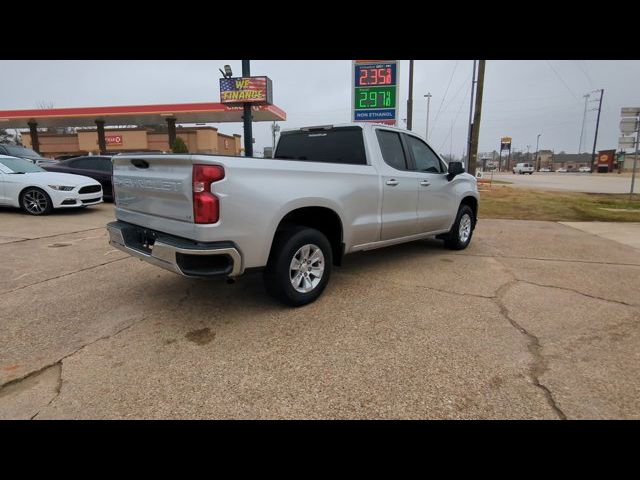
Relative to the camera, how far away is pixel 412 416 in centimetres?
230

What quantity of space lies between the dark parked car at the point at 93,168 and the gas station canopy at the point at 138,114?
17.2 m

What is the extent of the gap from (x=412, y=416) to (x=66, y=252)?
230 inches

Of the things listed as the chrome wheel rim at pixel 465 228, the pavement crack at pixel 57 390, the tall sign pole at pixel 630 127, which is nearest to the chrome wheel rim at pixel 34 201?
the pavement crack at pixel 57 390

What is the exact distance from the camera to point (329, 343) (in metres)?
3.20

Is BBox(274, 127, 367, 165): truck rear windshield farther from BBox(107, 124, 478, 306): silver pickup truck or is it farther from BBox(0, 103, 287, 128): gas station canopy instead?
BBox(0, 103, 287, 128): gas station canopy

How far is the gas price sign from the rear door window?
7.36 meters

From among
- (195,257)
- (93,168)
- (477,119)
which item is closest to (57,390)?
(195,257)

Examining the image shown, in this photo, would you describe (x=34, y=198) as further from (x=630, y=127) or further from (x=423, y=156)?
(x=630, y=127)

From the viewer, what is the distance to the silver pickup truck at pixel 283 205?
3.14 metres

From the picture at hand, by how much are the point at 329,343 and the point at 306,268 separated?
957 mm

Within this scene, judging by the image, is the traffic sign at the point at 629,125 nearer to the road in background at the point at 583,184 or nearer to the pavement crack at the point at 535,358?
the road in background at the point at 583,184

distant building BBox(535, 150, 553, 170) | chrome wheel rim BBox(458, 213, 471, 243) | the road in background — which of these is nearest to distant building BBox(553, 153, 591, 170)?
distant building BBox(535, 150, 553, 170)

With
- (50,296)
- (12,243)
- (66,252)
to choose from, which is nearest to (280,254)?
(50,296)
